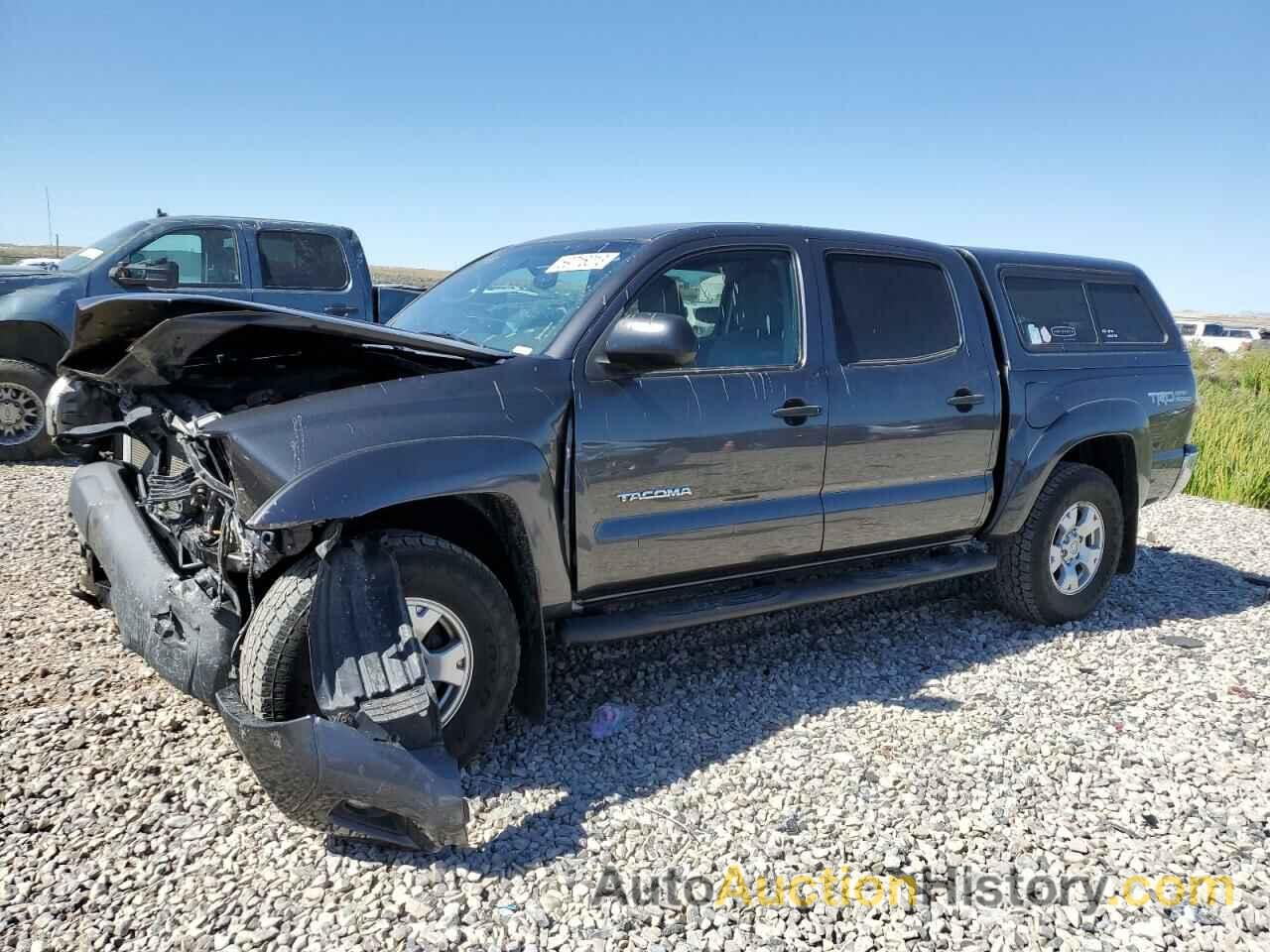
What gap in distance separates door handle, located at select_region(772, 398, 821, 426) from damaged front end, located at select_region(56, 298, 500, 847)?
Result: 4.38 feet

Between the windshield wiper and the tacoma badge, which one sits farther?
the windshield wiper

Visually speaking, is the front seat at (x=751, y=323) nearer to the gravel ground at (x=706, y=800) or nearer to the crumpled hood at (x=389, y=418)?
the crumpled hood at (x=389, y=418)

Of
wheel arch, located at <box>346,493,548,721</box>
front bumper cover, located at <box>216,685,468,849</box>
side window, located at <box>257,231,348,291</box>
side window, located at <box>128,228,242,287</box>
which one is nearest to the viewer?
front bumper cover, located at <box>216,685,468,849</box>

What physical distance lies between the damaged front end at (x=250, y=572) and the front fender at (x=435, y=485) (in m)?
0.15

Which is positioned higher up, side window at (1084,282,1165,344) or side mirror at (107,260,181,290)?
side mirror at (107,260,181,290)

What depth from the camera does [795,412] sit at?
3.59m

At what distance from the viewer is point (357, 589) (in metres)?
2.62

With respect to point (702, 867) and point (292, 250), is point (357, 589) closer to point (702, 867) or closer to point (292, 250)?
point (702, 867)

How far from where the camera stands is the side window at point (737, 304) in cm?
353

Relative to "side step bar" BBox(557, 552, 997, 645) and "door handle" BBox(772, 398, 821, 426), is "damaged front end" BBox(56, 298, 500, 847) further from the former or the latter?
"door handle" BBox(772, 398, 821, 426)

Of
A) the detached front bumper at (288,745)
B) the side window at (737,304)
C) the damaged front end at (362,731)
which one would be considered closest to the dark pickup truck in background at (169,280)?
the detached front bumper at (288,745)

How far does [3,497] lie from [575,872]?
234 inches

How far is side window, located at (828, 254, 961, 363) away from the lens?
3898 mm

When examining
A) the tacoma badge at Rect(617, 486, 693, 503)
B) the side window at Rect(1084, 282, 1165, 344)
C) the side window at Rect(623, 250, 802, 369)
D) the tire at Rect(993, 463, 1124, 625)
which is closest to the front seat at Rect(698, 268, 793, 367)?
the side window at Rect(623, 250, 802, 369)
